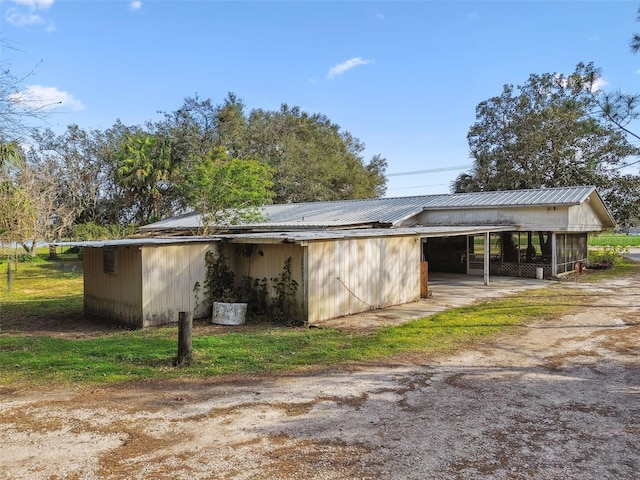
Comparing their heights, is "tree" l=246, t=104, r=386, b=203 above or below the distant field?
above

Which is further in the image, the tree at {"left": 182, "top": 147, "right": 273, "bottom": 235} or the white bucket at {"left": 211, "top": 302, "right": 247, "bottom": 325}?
the tree at {"left": 182, "top": 147, "right": 273, "bottom": 235}

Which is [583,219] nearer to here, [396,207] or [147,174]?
[396,207]

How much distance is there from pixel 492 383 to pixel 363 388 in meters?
1.76

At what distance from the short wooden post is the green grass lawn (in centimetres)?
17

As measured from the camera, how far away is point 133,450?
4.18 metres

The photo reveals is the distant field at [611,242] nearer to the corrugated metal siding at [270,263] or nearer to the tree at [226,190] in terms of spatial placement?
the tree at [226,190]

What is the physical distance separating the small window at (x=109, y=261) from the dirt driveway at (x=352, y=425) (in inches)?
203

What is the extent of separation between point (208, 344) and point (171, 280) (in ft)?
9.15

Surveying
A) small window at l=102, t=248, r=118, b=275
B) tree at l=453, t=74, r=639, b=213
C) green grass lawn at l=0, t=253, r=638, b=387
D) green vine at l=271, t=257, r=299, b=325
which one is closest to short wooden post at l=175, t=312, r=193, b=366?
green grass lawn at l=0, t=253, r=638, b=387

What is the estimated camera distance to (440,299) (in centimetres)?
1370

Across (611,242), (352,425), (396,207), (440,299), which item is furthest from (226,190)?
(611,242)

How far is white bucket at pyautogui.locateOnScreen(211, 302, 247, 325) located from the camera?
10234 millimetres

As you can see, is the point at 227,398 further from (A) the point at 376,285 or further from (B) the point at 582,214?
(B) the point at 582,214

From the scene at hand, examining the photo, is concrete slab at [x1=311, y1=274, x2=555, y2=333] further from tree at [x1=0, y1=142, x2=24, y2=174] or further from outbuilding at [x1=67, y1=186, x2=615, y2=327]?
tree at [x1=0, y1=142, x2=24, y2=174]
